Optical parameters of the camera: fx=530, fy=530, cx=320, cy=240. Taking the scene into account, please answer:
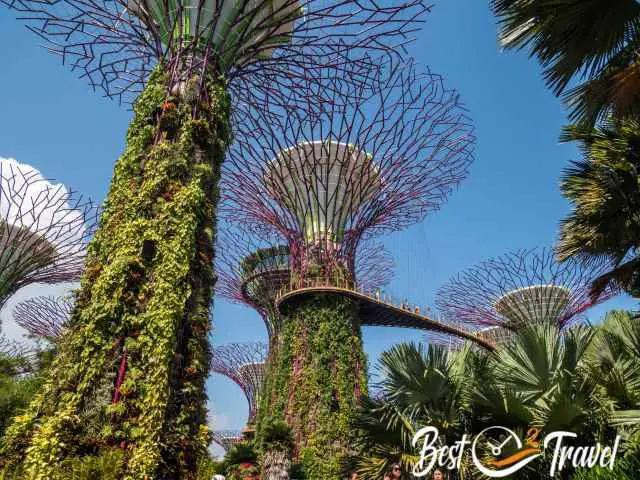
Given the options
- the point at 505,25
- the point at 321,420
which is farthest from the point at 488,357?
the point at 321,420

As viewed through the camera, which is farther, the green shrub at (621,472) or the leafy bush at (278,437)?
the leafy bush at (278,437)

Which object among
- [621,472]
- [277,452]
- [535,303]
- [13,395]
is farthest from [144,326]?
[535,303]

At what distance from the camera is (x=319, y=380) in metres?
17.8

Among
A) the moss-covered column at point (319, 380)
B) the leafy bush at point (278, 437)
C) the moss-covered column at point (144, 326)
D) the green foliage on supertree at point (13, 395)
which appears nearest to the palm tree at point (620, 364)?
the moss-covered column at point (144, 326)

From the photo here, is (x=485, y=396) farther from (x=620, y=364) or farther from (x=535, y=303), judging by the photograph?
(x=535, y=303)

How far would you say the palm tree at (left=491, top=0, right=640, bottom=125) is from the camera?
5.72m

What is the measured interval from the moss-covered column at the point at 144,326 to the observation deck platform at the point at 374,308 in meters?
10.7

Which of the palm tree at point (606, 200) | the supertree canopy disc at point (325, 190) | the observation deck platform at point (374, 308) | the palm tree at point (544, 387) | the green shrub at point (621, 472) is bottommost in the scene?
the green shrub at point (621, 472)

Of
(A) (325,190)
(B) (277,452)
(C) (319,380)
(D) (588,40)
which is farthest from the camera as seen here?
(A) (325,190)

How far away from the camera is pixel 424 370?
7.79 metres

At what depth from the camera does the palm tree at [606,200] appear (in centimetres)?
746

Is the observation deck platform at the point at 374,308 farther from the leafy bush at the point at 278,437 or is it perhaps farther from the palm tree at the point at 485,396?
the palm tree at the point at 485,396

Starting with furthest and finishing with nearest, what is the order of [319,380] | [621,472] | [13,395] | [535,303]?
1. [535,303]
2. [13,395]
3. [319,380]
4. [621,472]

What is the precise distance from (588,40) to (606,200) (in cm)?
262
